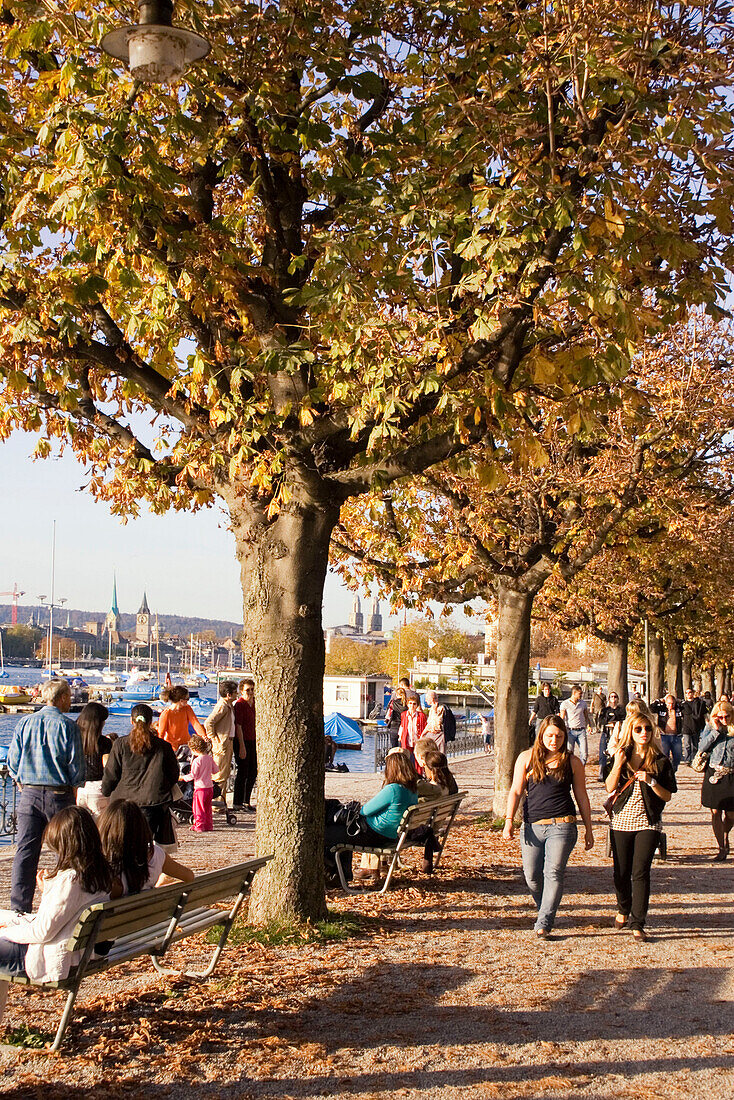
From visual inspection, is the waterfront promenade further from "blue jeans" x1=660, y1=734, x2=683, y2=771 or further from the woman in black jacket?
"blue jeans" x1=660, y1=734, x2=683, y2=771

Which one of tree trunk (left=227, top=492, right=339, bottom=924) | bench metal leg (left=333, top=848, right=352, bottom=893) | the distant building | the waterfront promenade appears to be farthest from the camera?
the distant building

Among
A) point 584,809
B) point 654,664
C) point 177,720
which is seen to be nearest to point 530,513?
point 177,720

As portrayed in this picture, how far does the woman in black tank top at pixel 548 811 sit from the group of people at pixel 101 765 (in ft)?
10.4

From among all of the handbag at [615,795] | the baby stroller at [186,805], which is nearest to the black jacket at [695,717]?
the baby stroller at [186,805]

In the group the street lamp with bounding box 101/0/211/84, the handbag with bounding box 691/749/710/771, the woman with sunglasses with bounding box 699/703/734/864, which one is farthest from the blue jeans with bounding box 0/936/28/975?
the handbag with bounding box 691/749/710/771

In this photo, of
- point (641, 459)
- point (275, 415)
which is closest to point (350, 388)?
point (275, 415)

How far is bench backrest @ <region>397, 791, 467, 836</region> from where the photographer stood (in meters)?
10.4

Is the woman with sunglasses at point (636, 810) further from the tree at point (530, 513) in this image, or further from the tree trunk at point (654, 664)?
the tree trunk at point (654, 664)

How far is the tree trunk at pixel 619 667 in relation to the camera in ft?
109

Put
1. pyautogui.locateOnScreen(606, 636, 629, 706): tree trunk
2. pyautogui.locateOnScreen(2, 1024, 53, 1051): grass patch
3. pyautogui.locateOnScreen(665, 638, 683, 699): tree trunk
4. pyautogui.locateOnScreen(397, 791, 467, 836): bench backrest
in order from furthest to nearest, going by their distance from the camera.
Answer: pyautogui.locateOnScreen(665, 638, 683, 699): tree trunk
pyautogui.locateOnScreen(606, 636, 629, 706): tree trunk
pyautogui.locateOnScreen(397, 791, 467, 836): bench backrest
pyautogui.locateOnScreen(2, 1024, 53, 1051): grass patch

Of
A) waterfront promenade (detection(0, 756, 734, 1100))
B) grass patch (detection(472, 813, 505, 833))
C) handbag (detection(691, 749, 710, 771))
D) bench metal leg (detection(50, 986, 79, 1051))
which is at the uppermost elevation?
handbag (detection(691, 749, 710, 771))

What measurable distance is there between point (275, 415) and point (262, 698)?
87.3 inches

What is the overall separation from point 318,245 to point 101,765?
5757 millimetres

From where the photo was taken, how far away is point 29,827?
27.9 feet
